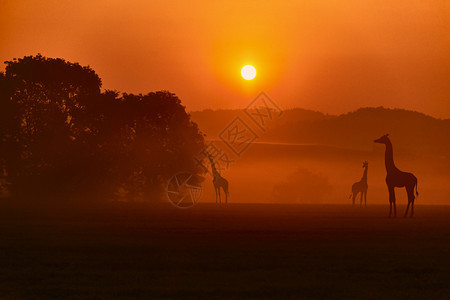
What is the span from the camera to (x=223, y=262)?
18.7 m

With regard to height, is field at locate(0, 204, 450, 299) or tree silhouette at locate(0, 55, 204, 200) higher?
tree silhouette at locate(0, 55, 204, 200)

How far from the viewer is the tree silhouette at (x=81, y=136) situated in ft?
219

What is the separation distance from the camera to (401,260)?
1948cm

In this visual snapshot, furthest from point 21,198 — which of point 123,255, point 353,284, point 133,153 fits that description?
point 353,284

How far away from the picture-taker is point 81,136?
68750 millimetres

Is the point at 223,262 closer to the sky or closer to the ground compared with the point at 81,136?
closer to the ground

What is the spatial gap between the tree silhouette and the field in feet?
120

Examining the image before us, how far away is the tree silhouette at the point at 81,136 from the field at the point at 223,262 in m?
36.6

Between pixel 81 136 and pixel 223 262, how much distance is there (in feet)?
170

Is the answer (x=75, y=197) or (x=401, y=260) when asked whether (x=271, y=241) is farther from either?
(x=75, y=197)

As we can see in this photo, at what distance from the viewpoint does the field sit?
14742 millimetres

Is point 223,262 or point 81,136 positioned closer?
point 223,262

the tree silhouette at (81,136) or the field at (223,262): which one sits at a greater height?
the tree silhouette at (81,136)

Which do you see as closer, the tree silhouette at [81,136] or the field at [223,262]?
the field at [223,262]
